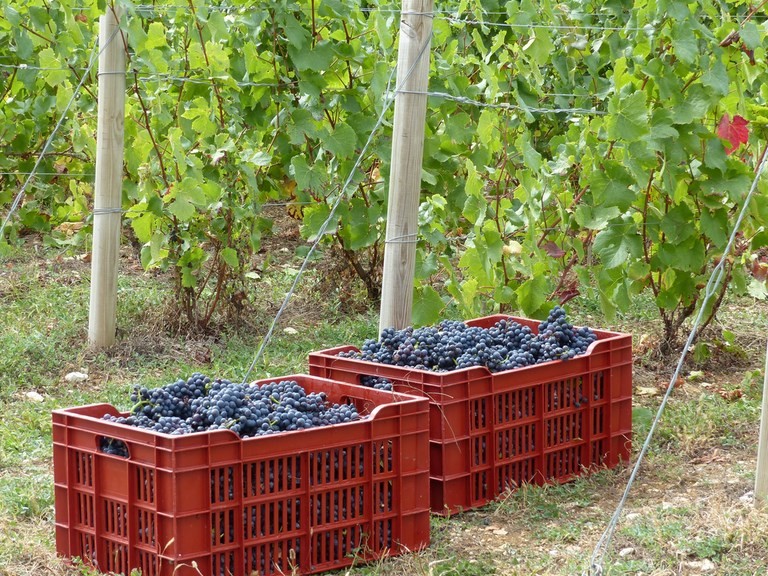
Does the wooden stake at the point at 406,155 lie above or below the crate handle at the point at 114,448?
above

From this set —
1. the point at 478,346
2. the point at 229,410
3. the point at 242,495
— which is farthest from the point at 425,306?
the point at 242,495

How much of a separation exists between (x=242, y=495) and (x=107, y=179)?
270 cm

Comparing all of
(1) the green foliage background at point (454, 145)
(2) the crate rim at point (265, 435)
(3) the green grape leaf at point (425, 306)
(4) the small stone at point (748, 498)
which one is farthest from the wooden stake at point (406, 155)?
(4) the small stone at point (748, 498)

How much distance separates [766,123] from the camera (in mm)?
5125

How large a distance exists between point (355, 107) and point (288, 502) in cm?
310

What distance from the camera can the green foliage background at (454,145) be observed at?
15.6ft

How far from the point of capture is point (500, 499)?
3.64m

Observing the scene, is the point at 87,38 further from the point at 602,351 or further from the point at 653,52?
the point at 602,351

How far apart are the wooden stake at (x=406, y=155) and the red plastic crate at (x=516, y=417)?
0.48 meters

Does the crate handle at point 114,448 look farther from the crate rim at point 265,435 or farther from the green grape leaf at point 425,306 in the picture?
the green grape leaf at point 425,306

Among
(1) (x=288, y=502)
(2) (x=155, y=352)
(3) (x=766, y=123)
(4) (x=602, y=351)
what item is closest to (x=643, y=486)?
(4) (x=602, y=351)

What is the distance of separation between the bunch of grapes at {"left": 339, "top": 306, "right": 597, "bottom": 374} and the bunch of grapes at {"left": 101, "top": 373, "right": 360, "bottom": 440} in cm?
41

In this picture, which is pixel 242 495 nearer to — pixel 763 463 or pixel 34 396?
pixel 763 463

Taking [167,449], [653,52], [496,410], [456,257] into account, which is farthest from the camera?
[456,257]
